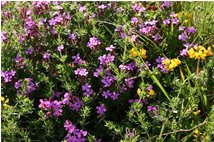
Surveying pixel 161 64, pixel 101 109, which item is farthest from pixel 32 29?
pixel 161 64

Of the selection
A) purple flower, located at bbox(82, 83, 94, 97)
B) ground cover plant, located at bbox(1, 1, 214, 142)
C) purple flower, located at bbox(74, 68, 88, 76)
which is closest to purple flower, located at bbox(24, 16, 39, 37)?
ground cover plant, located at bbox(1, 1, 214, 142)

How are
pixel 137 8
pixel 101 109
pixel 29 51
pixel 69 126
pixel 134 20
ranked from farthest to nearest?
pixel 137 8 < pixel 134 20 < pixel 29 51 < pixel 101 109 < pixel 69 126

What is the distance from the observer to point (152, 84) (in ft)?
8.43

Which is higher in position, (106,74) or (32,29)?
(32,29)

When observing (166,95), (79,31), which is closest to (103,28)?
(79,31)

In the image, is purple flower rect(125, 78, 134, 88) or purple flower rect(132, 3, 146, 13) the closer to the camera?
purple flower rect(125, 78, 134, 88)

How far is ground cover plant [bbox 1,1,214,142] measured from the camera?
2277 millimetres

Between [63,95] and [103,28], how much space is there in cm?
56

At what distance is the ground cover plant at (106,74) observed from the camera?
228 cm

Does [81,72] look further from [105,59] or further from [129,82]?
[129,82]

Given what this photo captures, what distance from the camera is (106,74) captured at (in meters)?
2.42

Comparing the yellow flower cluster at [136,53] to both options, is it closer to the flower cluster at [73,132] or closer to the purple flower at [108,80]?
the purple flower at [108,80]

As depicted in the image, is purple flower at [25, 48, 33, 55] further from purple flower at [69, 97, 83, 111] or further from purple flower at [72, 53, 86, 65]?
purple flower at [69, 97, 83, 111]

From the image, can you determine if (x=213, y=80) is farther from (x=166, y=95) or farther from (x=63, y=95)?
(x=63, y=95)
